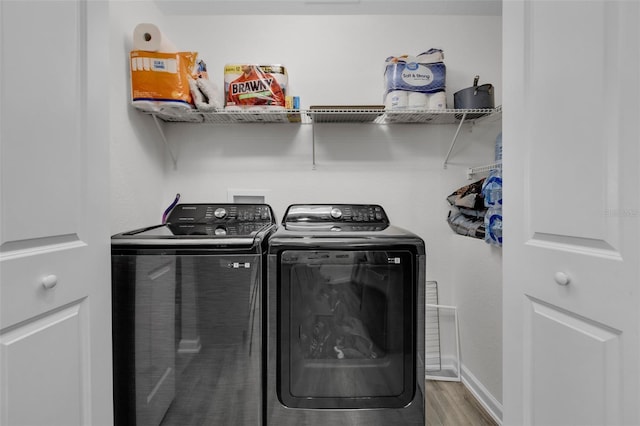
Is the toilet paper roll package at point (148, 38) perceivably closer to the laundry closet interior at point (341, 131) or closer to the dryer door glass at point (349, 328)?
the laundry closet interior at point (341, 131)

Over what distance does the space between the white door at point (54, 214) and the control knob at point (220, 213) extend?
0.85m

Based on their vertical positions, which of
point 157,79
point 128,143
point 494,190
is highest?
point 157,79

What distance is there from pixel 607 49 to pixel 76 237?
4.82 ft

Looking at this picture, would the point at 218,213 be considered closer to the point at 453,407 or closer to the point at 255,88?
the point at 255,88

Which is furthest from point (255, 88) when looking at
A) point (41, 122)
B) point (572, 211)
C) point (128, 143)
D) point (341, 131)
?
point (572, 211)

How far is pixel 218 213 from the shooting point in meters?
1.94

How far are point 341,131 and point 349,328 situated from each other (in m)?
1.37

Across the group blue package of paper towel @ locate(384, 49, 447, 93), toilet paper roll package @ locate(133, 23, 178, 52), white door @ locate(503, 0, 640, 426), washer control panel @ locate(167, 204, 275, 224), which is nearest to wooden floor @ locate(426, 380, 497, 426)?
white door @ locate(503, 0, 640, 426)

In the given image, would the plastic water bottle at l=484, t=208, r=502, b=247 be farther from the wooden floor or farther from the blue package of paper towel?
the wooden floor

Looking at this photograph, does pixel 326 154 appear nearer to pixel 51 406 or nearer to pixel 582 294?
pixel 582 294

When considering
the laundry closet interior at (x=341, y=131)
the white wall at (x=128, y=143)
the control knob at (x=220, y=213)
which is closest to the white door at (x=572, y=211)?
the laundry closet interior at (x=341, y=131)

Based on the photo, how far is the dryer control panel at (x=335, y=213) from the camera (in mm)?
1971

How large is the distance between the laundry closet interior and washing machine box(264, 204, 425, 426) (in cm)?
90

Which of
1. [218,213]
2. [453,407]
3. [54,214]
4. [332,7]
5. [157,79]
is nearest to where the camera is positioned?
[54,214]
